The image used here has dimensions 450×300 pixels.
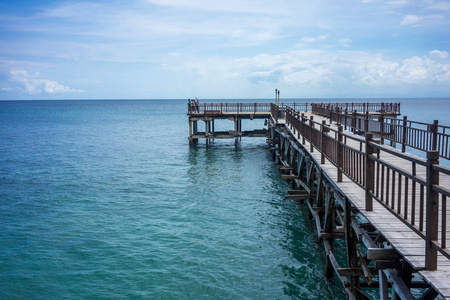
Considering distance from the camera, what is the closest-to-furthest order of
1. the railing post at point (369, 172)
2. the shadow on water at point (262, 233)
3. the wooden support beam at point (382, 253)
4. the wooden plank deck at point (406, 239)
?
the wooden plank deck at point (406, 239), the wooden support beam at point (382, 253), the railing post at point (369, 172), the shadow on water at point (262, 233)

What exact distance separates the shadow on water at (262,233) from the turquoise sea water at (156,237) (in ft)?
0.13

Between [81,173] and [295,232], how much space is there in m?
17.6

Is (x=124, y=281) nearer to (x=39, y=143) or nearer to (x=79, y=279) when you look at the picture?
(x=79, y=279)

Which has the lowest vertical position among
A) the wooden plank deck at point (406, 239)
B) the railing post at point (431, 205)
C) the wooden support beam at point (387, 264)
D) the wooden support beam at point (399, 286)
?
the wooden support beam at point (399, 286)

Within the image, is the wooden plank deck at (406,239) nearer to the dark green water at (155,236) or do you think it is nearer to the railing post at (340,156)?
the railing post at (340,156)

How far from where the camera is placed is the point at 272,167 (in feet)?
91.7

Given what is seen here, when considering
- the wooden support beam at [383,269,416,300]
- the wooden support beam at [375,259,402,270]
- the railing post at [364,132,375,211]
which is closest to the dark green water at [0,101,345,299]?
the railing post at [364,132,375,211]

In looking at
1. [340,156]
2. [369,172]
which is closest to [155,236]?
[340,156]

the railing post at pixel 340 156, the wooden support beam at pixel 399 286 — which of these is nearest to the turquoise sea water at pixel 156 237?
the railing post at pixel 340 156

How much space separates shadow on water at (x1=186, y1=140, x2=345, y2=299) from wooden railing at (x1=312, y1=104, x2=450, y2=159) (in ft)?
15.1

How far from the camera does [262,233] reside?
46.5 ft

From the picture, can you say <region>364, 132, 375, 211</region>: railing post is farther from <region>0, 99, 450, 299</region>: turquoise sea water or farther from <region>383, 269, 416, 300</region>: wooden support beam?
<region>0, 99, 450, 299</region>: turquoise sea water

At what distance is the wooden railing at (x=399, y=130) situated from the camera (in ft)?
34.6

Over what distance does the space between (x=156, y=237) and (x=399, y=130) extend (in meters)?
10.8
